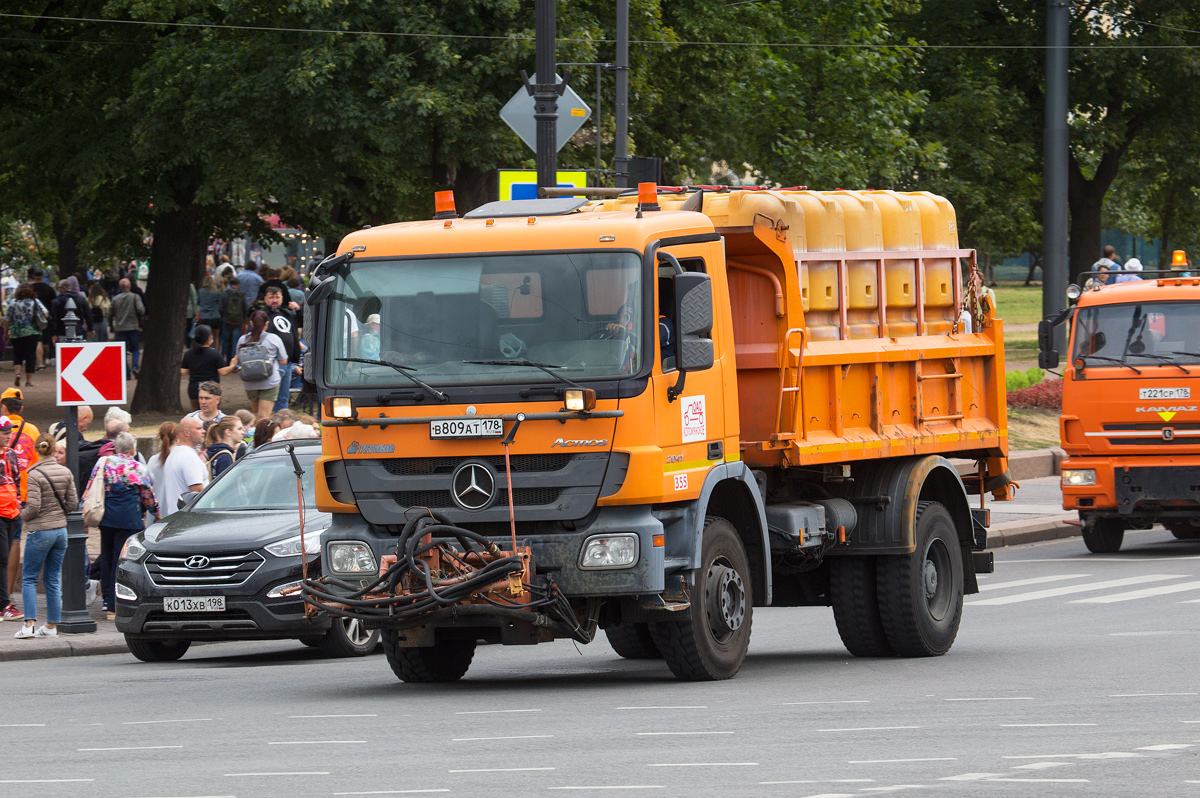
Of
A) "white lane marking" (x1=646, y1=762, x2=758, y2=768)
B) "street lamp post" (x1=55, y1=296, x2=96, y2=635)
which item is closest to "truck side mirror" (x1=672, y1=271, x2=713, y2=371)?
"white lane marking" (x1=646, y1=762, x2=758, y2=768)

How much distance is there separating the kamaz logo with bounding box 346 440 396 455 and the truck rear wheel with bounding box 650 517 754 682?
1.83 meters

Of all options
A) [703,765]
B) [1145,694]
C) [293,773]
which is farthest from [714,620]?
[293,773]

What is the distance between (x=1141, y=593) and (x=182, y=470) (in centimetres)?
849

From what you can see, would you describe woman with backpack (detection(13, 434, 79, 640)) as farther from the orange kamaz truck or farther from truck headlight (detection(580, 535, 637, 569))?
the orange kamaz truck

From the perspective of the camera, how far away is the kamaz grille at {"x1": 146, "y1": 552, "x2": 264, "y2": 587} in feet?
45.2

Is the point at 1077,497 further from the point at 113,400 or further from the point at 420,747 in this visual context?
the point at 420,747

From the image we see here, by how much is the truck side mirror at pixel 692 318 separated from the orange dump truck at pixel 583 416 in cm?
1

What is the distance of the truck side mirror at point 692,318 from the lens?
1040cm

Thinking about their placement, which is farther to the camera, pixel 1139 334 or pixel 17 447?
pixel 1139 334

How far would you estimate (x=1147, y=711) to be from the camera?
9766 mm

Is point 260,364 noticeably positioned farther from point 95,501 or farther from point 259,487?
point 259,487

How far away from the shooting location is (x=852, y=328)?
1220cm

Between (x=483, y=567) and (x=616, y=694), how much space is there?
4.24ft

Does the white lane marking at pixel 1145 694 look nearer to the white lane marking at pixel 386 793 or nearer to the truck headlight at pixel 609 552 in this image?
the truck headlight at pixel 609 552
